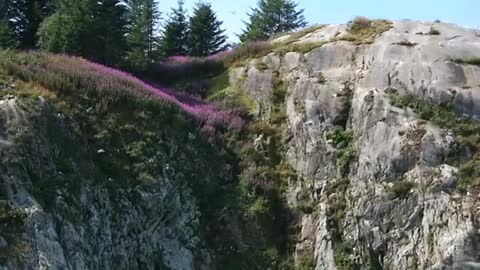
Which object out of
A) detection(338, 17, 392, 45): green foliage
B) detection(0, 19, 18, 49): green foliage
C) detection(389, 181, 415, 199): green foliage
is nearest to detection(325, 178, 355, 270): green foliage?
detection(389, 181, 415, 199): green foliage

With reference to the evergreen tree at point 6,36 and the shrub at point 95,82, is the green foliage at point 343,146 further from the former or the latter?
the evergreen tree at point 6,36

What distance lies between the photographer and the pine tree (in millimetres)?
31547

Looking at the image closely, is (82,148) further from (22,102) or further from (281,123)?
(281,123)

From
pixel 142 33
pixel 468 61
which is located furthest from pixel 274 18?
pixel 468 61

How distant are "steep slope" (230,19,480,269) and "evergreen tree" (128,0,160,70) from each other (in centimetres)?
354

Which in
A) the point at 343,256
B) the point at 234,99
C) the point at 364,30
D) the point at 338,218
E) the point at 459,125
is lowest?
the point at 343,256

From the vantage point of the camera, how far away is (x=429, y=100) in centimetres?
2142

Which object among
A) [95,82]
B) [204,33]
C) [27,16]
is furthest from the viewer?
[204,33]

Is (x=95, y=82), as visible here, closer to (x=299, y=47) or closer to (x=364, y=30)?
(x=299, y=47)

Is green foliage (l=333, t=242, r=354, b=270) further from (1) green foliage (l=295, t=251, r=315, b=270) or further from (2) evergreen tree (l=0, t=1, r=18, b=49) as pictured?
(2) evergreen tree (l=0, t=1, r=18, b=49)

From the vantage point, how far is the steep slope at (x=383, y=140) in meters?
18.9

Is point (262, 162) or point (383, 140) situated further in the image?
point (262, 162)

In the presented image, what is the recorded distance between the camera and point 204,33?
104ft

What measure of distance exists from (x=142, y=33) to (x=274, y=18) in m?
7.57
